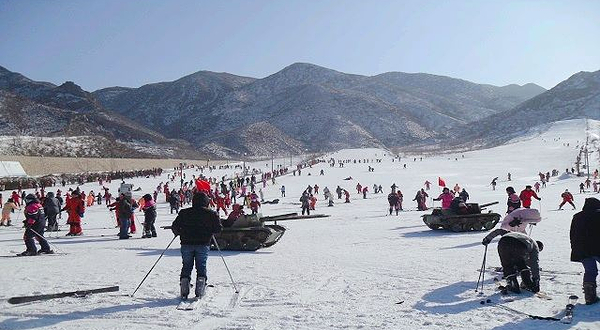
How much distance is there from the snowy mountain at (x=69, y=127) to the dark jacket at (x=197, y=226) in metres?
90.7

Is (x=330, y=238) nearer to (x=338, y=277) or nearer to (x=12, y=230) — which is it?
(x=338, y=277)

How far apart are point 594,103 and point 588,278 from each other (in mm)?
218539

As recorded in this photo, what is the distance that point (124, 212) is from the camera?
1608 centimetres

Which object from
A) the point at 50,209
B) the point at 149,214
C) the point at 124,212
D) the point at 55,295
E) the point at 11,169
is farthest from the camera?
the point at 11,169

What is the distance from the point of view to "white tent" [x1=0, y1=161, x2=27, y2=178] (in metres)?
58.0

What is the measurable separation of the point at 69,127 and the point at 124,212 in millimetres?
129367

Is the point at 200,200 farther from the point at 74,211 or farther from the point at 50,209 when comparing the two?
the point at 50,209

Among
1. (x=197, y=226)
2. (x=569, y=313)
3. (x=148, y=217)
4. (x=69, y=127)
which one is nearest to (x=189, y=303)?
(x=197, y=226)

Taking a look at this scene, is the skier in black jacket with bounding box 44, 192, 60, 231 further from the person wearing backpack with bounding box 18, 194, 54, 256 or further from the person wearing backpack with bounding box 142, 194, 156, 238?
the person wearing backpack with bounding box 18, 194, 54, 256

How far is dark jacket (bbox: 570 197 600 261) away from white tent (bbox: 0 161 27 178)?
6380cm

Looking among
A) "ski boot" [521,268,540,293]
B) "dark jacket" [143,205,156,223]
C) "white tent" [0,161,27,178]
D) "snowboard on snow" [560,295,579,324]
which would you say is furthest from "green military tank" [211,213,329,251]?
"white tent" [0,161,27,178]

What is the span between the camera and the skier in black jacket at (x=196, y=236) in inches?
292

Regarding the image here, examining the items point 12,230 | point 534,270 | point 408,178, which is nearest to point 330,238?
point 534,270

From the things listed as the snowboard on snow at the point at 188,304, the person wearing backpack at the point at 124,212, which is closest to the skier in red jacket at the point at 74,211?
the person wearing backpack at the point at 124,212
